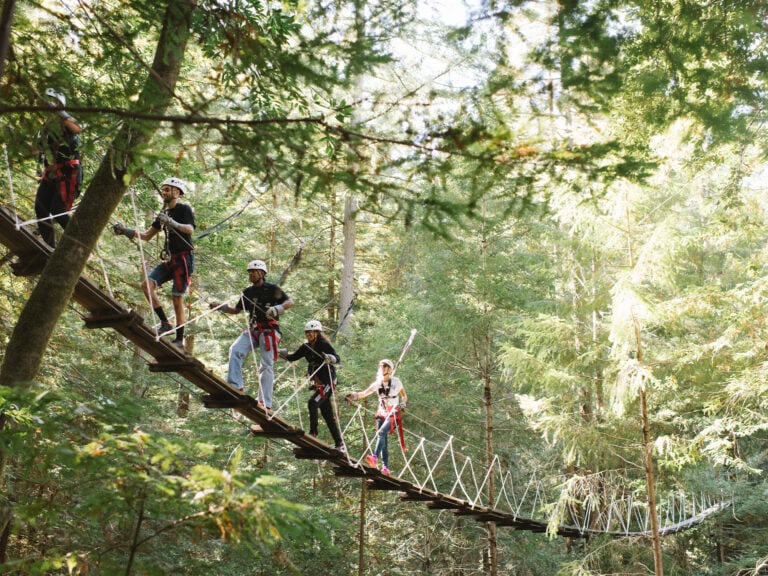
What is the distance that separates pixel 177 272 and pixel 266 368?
3.15 feet

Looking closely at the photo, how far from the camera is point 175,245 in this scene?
383 cm

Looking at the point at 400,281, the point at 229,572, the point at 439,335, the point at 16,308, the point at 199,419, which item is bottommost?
the point at 229,572

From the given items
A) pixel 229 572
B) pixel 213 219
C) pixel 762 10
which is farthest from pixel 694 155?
pixel 229 572

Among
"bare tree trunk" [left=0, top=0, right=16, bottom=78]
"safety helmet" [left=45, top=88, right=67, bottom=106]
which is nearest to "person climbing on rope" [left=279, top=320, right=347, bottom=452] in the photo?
"safety helmet" [left=45, top=88, right=67, bottom=106]

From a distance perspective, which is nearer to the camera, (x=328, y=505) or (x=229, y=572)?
(x=229, y=572)

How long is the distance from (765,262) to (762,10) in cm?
340

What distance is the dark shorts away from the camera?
12.6 feet

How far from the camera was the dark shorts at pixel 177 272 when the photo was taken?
384cm

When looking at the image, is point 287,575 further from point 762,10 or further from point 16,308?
point 762,10

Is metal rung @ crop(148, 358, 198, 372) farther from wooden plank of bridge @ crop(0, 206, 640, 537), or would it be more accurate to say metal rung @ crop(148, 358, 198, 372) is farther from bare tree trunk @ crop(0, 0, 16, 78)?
bare tree trunk @ crop(0, 0, 16, 78)

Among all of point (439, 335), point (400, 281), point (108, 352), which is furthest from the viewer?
point (400, 281)

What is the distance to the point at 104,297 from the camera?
3197 millimetres

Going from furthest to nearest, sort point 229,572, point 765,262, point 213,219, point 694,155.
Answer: point 229,572 < point 213,219 < point 765,262 < point 694,155

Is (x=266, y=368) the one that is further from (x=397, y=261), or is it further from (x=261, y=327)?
(x=397, y=261)
